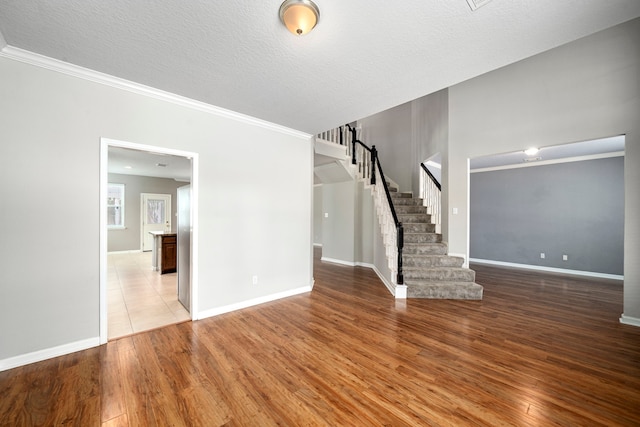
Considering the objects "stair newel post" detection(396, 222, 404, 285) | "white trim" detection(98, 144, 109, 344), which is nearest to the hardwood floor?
"white trim" detection(98, 144, 109, 344)

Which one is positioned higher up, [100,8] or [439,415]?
[100,8]

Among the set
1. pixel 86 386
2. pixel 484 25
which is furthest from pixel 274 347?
pixel 484 25

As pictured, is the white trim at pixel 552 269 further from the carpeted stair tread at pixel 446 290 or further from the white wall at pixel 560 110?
the carpeted stair tread at pixel 446 290

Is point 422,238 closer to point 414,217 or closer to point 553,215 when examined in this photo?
point 414,217

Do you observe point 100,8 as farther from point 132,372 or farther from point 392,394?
point 392,394

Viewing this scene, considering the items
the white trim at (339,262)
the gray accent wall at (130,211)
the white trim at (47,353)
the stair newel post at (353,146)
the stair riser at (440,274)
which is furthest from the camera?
the gray accent wall at (130,211)

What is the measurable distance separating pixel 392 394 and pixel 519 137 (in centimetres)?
414

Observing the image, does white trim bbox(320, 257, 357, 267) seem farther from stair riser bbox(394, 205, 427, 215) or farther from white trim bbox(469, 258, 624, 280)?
white trim bbox(469, 258, 624, 280)

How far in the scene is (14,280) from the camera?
6.96 ft

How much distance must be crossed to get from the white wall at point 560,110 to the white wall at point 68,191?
4.02 m

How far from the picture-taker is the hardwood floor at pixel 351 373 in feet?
5.41

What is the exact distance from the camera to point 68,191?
7.69 ft

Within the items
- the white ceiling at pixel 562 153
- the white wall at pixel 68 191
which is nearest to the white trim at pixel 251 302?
the white wall at pixel 68 191

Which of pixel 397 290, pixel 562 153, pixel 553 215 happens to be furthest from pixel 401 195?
pixel 553 215
